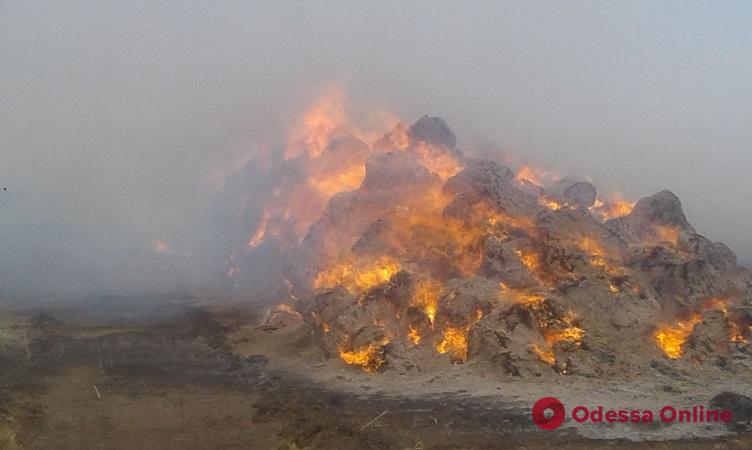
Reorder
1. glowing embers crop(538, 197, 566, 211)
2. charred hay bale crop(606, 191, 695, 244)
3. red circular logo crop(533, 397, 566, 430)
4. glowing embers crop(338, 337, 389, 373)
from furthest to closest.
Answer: glowing embers crop(538, 197, 566, 211) < charred hay bale crop(606, 191, 695, 244) < glowing embers crop(338, 337, 389, 373) < red circular logo crop(533, 397, 566, 430)

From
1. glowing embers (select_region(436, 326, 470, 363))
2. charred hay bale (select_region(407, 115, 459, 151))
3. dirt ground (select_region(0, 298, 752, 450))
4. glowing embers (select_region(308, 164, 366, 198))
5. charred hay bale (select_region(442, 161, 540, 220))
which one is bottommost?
dirt ground (select_region(0, 298, 752, 450))

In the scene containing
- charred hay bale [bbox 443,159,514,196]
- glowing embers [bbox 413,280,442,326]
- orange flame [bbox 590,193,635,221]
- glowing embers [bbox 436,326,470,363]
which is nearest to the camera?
glowing embers [bbox 436,326,470,363]

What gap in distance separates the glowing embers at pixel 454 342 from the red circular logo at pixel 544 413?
7.80 metres

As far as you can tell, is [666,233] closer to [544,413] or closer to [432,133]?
[432,133]

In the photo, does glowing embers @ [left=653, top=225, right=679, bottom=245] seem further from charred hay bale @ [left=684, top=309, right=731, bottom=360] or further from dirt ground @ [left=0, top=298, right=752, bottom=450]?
dirt ground @ [left=0, top=298, right=752, bottom=450]

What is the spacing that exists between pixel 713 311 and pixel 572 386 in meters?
15.2

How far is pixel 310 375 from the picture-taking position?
3619cm

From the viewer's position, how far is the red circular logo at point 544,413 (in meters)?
27.3

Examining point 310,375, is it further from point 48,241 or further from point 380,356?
point 48,241

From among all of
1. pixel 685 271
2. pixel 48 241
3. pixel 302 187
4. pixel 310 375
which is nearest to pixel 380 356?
pixel 310 375

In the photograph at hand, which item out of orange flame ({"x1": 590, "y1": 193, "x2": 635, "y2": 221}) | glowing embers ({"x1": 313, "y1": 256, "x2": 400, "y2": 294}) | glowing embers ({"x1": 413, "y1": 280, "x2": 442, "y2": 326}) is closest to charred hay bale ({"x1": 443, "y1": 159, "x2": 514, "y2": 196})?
glowing embers ({"x1": 413, "y1": 280, "x2": 442, "y2": 326})

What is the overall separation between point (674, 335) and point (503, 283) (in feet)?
43.8

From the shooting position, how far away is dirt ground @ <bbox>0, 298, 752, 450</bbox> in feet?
83.5
